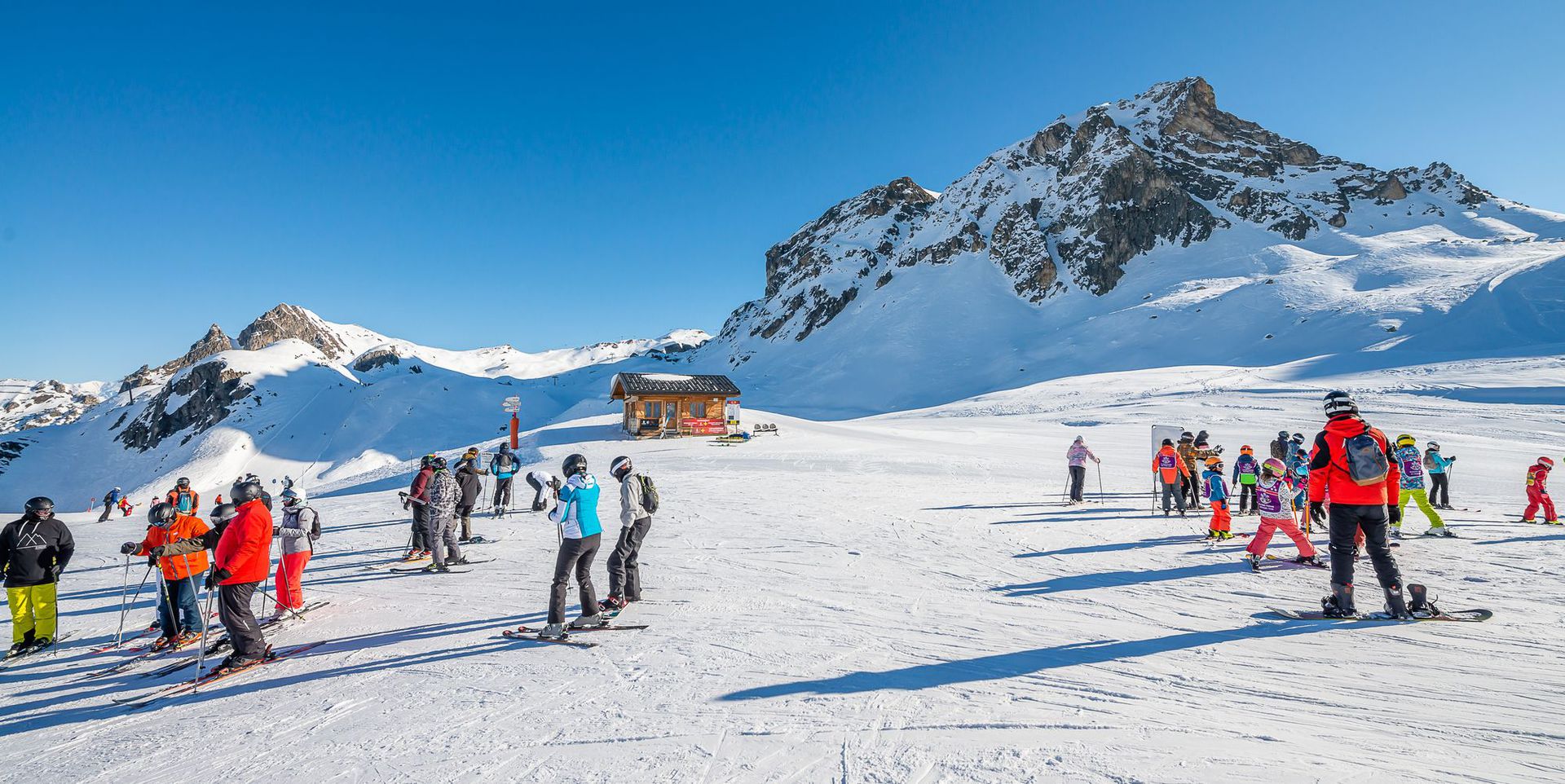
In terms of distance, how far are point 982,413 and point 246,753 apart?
41.6 m

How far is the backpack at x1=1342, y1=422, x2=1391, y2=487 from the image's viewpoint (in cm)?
582

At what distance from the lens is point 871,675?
16.6 ft

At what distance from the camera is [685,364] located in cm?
10312

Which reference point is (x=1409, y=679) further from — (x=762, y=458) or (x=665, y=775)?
(x=762, y=458)

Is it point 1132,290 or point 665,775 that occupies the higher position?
point 1132,290

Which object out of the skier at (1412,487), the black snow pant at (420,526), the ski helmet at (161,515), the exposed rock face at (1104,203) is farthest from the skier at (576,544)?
the exposed rock face at (1104,203)

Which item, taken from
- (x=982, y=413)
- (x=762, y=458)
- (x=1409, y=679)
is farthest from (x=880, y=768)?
(x=982, y=413)

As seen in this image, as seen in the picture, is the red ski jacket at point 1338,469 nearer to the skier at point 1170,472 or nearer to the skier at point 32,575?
the skier at point 1170,472

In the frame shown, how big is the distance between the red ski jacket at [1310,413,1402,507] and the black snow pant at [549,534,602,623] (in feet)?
22.9

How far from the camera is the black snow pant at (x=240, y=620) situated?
18.7 ft

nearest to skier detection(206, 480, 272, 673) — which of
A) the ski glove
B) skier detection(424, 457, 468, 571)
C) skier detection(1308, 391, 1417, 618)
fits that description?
skier detection(424, 457, 468, 571)

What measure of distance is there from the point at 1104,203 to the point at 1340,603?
99087mm

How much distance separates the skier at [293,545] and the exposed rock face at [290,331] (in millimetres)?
169313

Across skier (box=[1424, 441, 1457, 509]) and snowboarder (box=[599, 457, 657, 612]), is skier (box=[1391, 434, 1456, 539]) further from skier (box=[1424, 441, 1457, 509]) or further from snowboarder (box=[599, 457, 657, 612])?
snowboarder (box=[599, 457, 657, 612])
